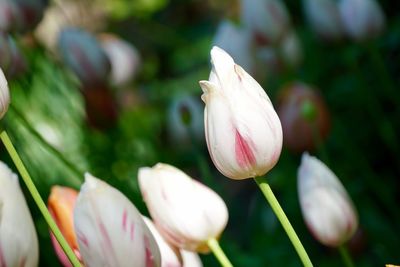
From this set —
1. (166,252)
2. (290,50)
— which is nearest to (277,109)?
(290,50)

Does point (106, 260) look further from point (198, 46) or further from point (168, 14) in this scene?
point (168, 14)

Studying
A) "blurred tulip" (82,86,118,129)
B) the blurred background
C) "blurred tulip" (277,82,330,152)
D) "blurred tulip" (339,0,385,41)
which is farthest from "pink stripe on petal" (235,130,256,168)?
"blurred tulip" (82,86,118,129)

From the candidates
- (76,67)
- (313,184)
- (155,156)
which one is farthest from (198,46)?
(313,184)

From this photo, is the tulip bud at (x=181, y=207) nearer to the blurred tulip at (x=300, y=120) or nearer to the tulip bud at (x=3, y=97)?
the tulip bud at (x=3, y=97)

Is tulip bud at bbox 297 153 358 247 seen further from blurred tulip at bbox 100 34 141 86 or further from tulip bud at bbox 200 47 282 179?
blurred tulip at bbox 100 34 141 86

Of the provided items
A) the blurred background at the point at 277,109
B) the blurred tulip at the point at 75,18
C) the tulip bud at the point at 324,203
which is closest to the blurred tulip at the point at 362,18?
the blurred background at the point at 277,109

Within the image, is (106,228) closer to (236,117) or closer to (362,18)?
(236,117)
